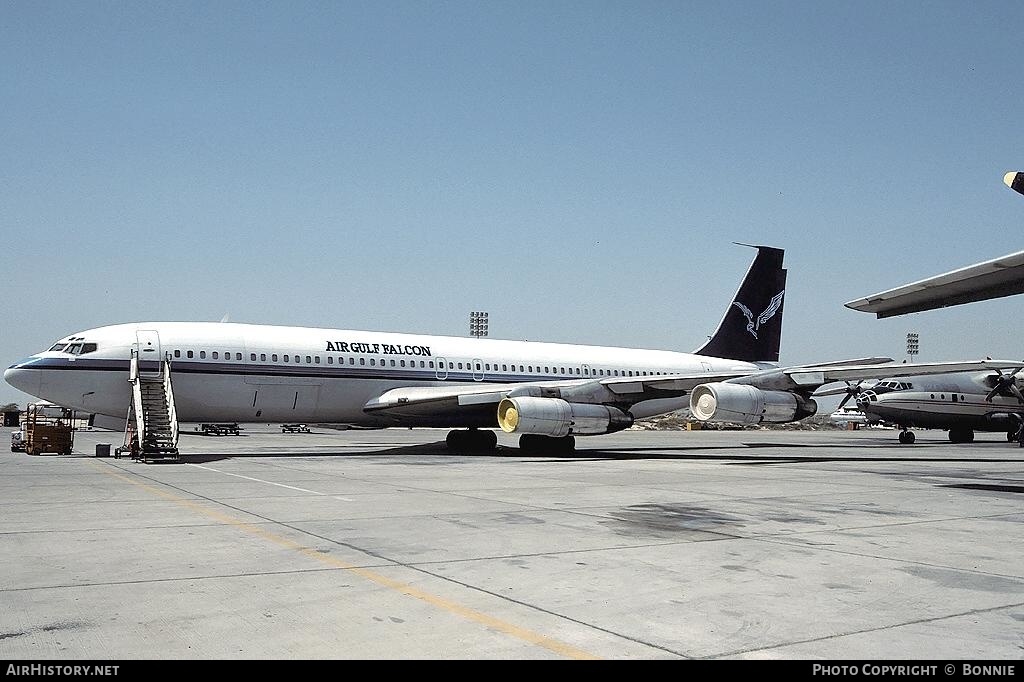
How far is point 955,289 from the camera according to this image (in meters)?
10.0

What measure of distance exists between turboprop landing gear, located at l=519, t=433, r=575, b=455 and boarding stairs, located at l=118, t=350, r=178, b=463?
9.55 m

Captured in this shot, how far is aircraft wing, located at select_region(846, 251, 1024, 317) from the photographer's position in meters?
9.27

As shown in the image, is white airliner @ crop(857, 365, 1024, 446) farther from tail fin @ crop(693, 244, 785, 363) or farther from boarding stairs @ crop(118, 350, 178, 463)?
boarding stairs @ crop(118, 350, 178, 463)

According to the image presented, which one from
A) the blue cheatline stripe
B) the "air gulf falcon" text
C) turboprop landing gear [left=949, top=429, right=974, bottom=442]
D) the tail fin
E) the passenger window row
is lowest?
turboprop landing gear [left=949, top=429, right=974, bottom=442]

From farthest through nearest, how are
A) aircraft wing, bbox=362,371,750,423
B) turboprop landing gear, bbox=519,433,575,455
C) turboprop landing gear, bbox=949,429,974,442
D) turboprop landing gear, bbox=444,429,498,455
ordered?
turboprop landing gear, bbox=949,429,974,442 → turboprop landing gear, bbox=444,429,498,455 → turboprop landing gear, bbox=519,433,575,455 → aircraft wing, bbox=362,371,750,423

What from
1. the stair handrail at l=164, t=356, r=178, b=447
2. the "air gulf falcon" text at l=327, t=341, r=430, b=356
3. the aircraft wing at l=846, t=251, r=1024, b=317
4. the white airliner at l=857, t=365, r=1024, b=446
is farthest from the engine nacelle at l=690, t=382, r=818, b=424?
the white airliner at l=857, t=365, r=1024, b=446

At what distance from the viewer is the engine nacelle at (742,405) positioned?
22.4 m

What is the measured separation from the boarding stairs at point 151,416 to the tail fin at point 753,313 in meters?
19.8

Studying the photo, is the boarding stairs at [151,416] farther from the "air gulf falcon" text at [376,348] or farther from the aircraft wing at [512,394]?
the aircraft wing at [512,394]

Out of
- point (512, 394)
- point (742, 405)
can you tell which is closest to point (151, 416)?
point (512, 394)

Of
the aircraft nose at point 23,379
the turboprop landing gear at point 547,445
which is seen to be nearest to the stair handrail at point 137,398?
the aircraft nose at point 23,379

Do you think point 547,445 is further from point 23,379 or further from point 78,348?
point 23,379

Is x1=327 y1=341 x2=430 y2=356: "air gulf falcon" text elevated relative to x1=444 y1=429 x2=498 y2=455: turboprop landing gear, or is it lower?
elevated
